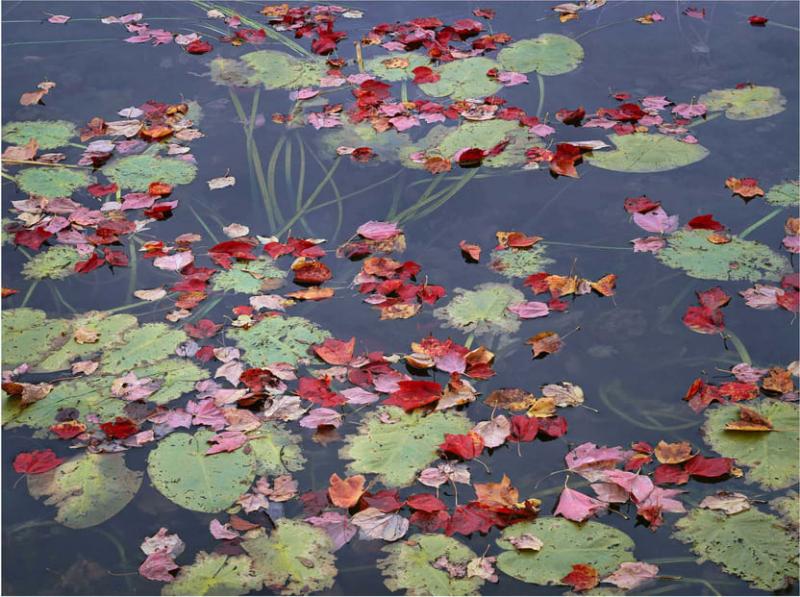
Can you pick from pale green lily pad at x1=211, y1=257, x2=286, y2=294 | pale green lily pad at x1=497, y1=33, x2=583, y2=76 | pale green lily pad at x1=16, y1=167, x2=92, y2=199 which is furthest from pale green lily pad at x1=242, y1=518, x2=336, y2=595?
pale green lily pad at x1=497, y1=33, x2=583, y2=76

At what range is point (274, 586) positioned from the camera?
180 centimetres

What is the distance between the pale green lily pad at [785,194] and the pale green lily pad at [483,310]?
39.5 inches

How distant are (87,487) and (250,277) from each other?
866mm

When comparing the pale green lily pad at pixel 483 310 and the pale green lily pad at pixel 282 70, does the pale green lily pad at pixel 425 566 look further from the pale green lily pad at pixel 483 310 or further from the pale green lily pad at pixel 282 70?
the pale green lily pad at pixel 282 70

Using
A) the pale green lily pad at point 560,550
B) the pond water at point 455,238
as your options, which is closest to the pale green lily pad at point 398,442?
the pond water at point 455,238

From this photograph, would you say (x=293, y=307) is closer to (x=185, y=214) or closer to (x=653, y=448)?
(x=185, y=214)

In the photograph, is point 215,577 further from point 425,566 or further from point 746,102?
point 746,102

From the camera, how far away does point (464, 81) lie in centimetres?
369

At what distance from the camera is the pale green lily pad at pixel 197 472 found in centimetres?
201

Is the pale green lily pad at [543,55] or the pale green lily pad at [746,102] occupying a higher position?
the pale green lily pad at [543,55]

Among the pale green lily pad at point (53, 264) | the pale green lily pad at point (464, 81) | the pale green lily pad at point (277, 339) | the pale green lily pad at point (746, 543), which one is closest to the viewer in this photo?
the pale green lily pad at point (746, 543)

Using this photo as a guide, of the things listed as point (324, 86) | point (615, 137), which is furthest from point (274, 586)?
point (324, 86)

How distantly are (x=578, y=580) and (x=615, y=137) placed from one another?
197cm

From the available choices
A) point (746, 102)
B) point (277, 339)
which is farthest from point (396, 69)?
point (277, 339)
